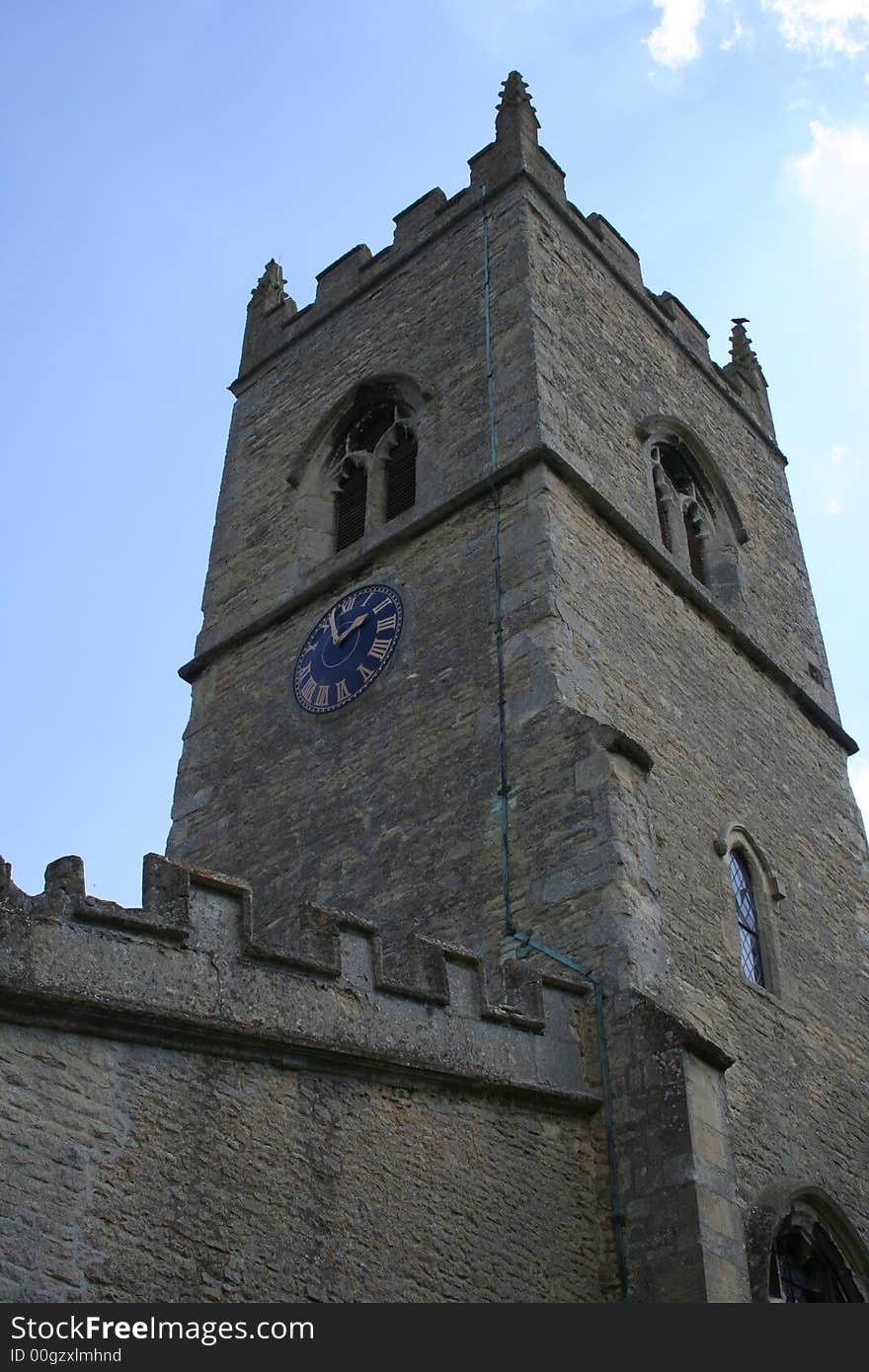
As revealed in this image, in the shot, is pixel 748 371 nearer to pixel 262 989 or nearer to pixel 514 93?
pixel 514 93

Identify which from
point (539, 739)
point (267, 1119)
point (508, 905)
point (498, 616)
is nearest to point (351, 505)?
point (498, 616)

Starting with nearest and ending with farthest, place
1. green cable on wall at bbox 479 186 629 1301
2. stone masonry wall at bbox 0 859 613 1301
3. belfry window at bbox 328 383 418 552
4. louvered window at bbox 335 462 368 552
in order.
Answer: stone masonry wall at bbox 0 859 613 1301 < green cable on wall at bbox 479 186 629 1301 < belfry window at bbox 328 383 418 552 < louvered window at bbox 335 462 368 552

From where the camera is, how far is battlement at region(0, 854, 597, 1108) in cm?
618

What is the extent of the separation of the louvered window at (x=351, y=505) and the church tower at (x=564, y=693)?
5 cm

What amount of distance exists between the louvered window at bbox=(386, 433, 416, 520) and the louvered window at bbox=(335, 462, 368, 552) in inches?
11.4

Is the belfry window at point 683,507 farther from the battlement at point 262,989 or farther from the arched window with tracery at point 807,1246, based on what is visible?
the battlement at point 262,989

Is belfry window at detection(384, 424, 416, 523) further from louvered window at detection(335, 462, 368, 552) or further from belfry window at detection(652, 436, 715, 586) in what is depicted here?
belfry window at detection(652, 436, 715, 586)

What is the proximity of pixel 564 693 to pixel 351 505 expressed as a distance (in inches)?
194

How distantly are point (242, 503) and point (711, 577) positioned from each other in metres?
5.16

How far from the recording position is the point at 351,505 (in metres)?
14.7

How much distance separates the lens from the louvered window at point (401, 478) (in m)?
13.9

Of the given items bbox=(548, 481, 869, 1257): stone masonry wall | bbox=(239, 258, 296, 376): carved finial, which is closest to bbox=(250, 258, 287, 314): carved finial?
bbox=(239, 258, 296, 376): carved finial

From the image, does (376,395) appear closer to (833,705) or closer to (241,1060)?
(833,705)

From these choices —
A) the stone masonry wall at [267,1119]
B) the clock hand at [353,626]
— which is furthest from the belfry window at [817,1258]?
the clock hand at [353,626]
